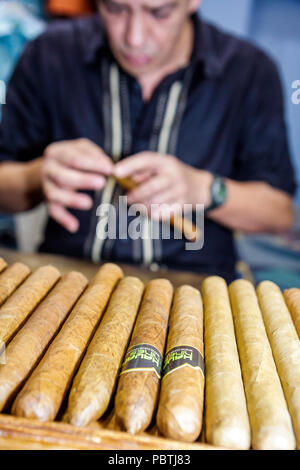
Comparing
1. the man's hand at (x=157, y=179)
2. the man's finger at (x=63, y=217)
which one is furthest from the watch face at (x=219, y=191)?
the man's finger at (x=63, y=217)

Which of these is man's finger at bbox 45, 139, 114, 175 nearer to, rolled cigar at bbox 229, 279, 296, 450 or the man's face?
the man's face

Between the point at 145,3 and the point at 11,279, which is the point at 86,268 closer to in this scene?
the point at 11,279

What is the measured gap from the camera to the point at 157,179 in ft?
6.42

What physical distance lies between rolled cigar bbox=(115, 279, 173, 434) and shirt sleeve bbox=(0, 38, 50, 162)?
5.54ft

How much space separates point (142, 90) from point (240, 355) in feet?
5.84

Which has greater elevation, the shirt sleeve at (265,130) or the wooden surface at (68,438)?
the shirt sleeve at (265,130)

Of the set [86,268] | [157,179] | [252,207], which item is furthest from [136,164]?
[252,207]

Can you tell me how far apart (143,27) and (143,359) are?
5.49 ft

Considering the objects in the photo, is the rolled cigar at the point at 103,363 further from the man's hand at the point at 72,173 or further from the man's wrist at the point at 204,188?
the man's wrist at the point at 204,188

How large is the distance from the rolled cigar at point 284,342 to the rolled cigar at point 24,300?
29.0 inches

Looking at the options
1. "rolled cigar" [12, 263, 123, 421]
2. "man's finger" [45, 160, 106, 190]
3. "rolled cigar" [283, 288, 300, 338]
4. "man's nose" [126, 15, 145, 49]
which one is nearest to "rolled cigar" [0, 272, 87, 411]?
"rolled cigar" [12, 263, 123, 421]

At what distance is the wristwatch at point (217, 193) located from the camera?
2.28 meters

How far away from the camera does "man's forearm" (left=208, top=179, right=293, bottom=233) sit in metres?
2.44

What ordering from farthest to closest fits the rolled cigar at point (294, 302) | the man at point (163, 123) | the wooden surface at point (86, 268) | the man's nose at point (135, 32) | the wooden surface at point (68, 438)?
1. the man at point (163, 123)
2. the man's nose at point (135, 32)
3. the wooden surface at point (86, 268)
4. the rolled cigar at point (294, 302)
5. the wooden surface at point (68, 438)
